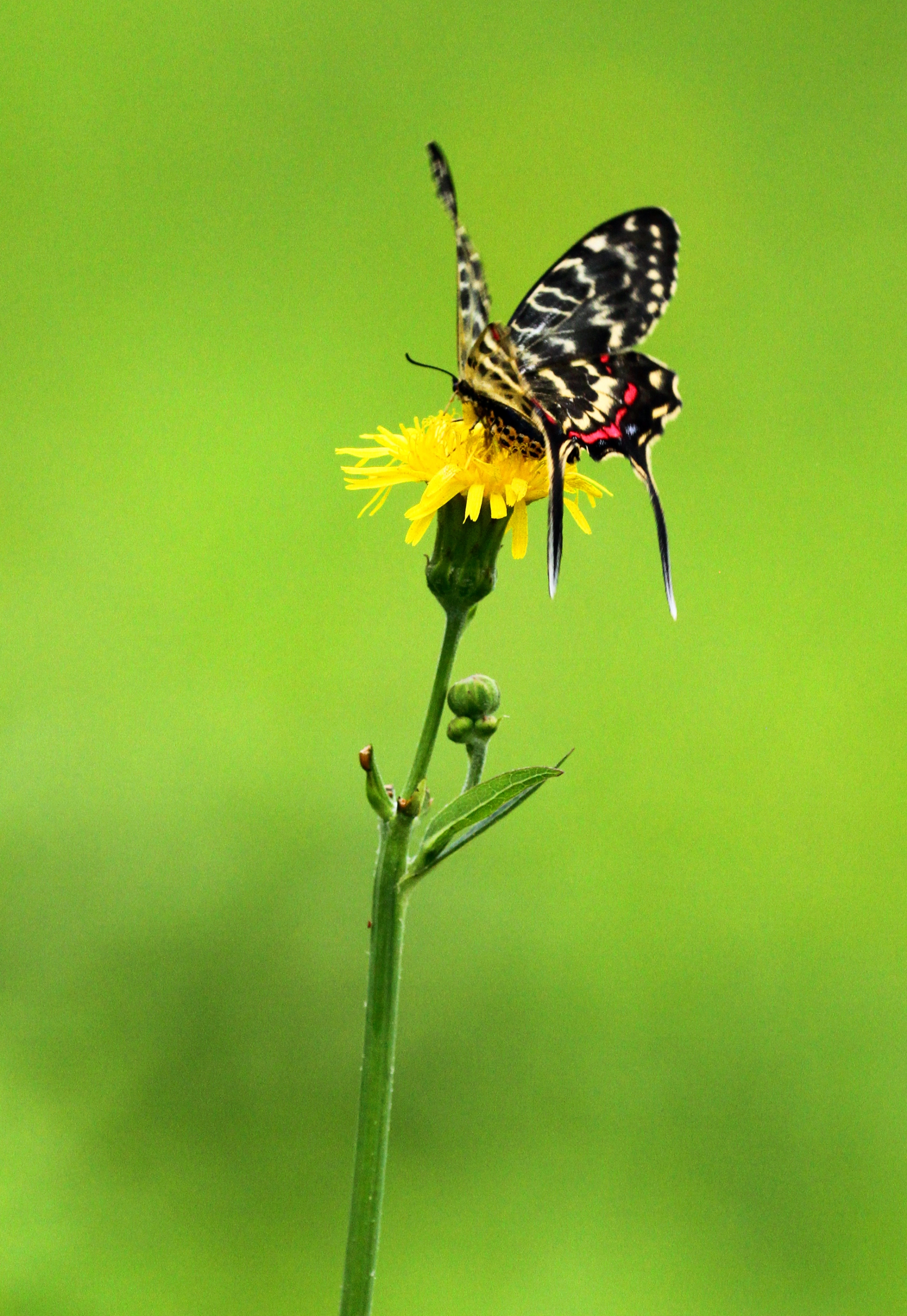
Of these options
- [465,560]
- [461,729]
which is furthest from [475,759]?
[465,560]

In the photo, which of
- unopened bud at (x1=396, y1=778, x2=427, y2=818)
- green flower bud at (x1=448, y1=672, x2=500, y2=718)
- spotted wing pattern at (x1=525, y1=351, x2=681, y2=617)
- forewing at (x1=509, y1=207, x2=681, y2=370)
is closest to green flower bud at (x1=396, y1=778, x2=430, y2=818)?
unopened bud at (x1=396, y1=778, x2=427, y2=818)

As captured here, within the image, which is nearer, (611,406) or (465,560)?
(465,560)

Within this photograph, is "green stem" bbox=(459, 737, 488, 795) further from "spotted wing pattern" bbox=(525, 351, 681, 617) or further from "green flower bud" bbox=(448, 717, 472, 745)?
"spotted wing pattern" bbox=(525, 351, 681, 617)

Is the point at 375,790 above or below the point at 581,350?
below

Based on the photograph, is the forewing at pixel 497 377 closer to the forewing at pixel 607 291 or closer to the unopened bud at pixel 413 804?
the forewing at pixel 607 291

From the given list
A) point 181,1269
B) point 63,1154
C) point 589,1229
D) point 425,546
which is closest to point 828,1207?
point 589,1229

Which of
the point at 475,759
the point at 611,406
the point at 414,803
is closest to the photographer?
the point at 414,803

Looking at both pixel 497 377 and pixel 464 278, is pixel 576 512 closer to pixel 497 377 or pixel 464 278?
pixel 497 377
